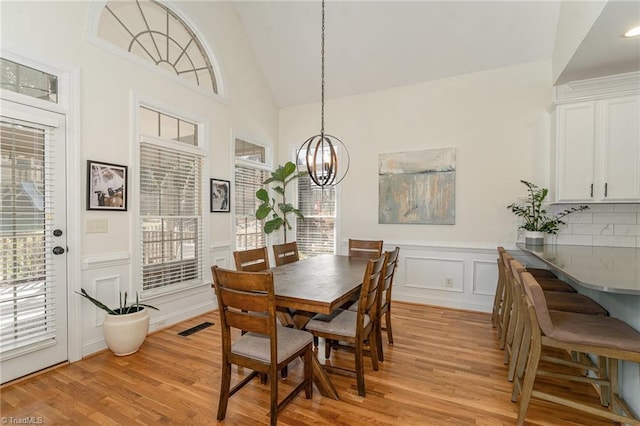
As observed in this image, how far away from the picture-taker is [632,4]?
2.10 meters

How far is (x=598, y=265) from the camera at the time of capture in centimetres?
226

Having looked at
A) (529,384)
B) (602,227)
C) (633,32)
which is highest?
(633,32)

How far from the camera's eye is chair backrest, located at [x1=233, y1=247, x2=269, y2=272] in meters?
2.67

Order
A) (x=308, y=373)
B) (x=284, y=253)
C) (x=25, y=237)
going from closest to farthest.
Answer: (x=308, y=373)
(x=25, y=237)
(x=284, y=253)

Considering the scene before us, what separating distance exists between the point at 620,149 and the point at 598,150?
0.17 metres

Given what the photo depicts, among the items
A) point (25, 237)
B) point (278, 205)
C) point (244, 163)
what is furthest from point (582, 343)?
point (244, 163)

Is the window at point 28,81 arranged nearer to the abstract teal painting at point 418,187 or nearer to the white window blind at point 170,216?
the white window blind at point 170,216

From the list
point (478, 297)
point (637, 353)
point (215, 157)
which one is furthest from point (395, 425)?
point (215, 157)

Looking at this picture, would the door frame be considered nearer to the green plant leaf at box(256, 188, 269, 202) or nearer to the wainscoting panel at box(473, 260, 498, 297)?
the green plant leaf at box(256, 188, 269, 202)

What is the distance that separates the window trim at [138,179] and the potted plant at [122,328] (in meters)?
0.46

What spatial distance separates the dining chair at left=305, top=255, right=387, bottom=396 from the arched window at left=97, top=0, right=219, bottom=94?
10.7ft

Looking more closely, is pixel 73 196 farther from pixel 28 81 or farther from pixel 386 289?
pixel 386 289

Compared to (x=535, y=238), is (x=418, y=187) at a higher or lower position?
higher

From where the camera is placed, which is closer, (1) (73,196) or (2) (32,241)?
(2) (32,241)
